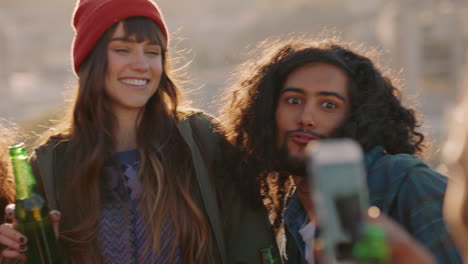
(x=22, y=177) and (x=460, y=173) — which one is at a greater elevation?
(x=460, y=173)

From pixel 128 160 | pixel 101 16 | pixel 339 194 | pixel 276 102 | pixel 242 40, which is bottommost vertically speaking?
pixel 128 160

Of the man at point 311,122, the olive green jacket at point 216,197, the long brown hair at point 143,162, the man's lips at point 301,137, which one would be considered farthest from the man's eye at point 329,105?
the long brown hair at point 143,162

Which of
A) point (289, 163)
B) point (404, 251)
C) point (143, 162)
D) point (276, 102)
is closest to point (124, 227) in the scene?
point (143, 162)

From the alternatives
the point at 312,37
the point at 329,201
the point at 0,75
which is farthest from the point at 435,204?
the point at 0,75

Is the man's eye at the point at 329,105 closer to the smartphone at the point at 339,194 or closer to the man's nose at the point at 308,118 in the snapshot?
the man's nose at the point at 308,118

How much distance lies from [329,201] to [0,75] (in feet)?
39.5

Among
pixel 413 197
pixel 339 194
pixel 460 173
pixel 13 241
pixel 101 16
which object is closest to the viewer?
pixel 339 194

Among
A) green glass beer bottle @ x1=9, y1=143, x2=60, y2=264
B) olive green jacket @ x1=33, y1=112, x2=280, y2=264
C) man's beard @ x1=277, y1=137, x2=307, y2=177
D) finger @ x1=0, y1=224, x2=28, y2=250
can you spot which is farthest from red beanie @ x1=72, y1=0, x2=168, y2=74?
finger @ x1=0, y1=224, x2=28, y2=250

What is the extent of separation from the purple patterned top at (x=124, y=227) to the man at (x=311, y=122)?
490 mm

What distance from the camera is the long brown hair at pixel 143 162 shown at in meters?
2.35

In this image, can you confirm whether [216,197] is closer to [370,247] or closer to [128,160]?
Answer: [128,160]

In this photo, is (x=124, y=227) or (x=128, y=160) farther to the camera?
(x=128, y=160)

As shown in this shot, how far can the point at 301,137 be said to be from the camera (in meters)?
2.22

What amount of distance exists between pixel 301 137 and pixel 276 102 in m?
0.28
